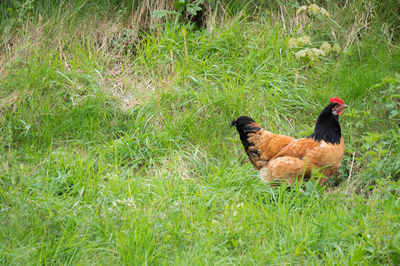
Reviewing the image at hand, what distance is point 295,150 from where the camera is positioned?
4.31m

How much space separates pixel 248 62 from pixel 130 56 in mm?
1580

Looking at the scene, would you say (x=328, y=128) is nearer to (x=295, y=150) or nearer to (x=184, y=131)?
(x=295, y=150)

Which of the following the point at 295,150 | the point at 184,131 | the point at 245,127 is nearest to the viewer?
the point at 295,150

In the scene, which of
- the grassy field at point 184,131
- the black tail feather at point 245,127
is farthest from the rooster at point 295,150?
the grassy field at point 184,131

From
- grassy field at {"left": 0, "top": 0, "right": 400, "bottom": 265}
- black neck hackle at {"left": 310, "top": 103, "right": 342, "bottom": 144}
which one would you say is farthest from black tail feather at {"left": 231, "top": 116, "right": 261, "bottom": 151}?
black neck hackle at {"left": 310, "top": 103, "right": 342, "bottom": 144}

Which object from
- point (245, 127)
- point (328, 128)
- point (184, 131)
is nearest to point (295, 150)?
point (328, 128)

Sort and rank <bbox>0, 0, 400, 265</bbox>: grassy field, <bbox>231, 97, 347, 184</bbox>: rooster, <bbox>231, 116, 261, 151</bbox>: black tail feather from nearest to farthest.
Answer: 1. <bbox>0, 0, 400, 265</bbox>: grassy field
2. <bbox>231, 97, 347, 184</bbox>: rooster
3. <bbox>231, 116, 261, 151</bbox>: black tail feather

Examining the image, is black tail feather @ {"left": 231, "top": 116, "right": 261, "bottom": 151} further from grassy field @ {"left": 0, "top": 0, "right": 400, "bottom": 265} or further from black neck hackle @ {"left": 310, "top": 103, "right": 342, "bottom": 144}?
black neck hackle @ {"left": 310, "top": 103, "right": 342, "bottom": 144}

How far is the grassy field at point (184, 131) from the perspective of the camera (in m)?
3.30

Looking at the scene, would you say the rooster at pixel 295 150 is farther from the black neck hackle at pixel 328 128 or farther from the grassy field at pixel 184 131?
the grassy field at pixel 184 131

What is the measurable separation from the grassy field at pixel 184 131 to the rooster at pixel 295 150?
0.16 meters

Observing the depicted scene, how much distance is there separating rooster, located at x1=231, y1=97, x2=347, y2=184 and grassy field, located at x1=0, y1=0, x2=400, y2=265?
0.52 feet

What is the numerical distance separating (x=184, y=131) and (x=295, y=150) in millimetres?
1296

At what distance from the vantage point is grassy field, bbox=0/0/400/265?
10.8 ft
